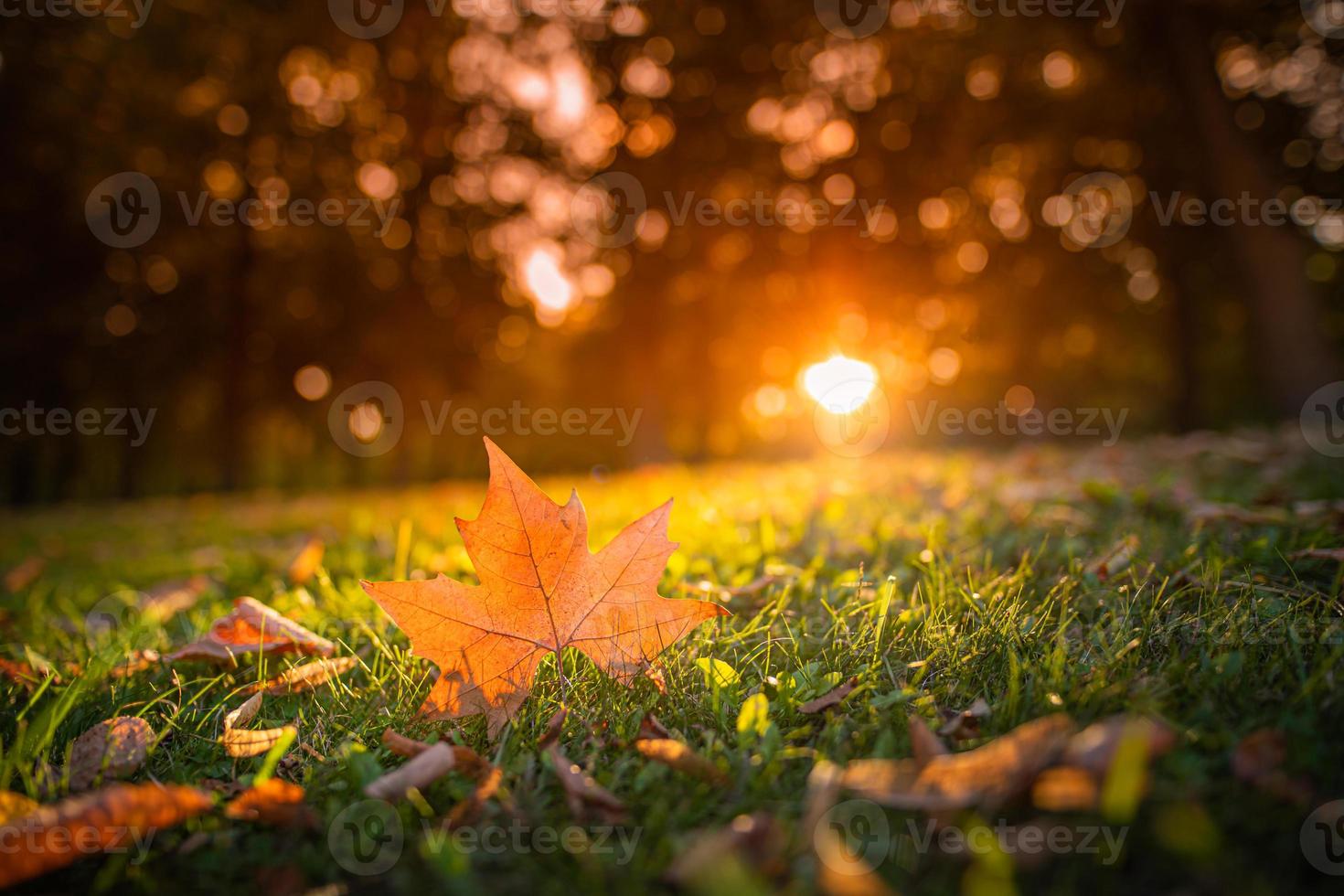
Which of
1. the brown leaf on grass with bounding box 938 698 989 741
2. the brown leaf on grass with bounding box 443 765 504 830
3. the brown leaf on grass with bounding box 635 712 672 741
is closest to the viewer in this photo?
the brown leaf on grass with bounding box 443 765 504 830

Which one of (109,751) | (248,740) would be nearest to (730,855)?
(248,740)

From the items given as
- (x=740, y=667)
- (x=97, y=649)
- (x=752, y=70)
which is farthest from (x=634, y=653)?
(x=752, y=70)

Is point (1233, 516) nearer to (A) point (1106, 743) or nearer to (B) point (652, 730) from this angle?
(A) point (1106, 743)

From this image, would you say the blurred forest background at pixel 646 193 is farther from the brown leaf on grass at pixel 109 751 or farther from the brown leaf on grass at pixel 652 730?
the brown leaf on grass at pixel 109 751

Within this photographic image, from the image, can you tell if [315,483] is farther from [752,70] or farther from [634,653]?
[634,653]

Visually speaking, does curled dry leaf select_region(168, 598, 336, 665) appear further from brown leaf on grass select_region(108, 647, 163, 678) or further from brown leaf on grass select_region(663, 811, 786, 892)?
brown leaf on grass select_region(663, 811, 786, 892)

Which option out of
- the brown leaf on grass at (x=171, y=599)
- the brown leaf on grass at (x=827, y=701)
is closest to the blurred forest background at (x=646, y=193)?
the brown leaf on grass at (x=171, y=599)

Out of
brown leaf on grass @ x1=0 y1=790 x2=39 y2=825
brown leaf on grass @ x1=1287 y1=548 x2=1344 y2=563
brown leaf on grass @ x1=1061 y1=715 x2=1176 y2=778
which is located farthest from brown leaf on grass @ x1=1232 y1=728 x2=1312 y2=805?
brown leaf on grass @ x1=0 y1=790 x2=39 y2=825
